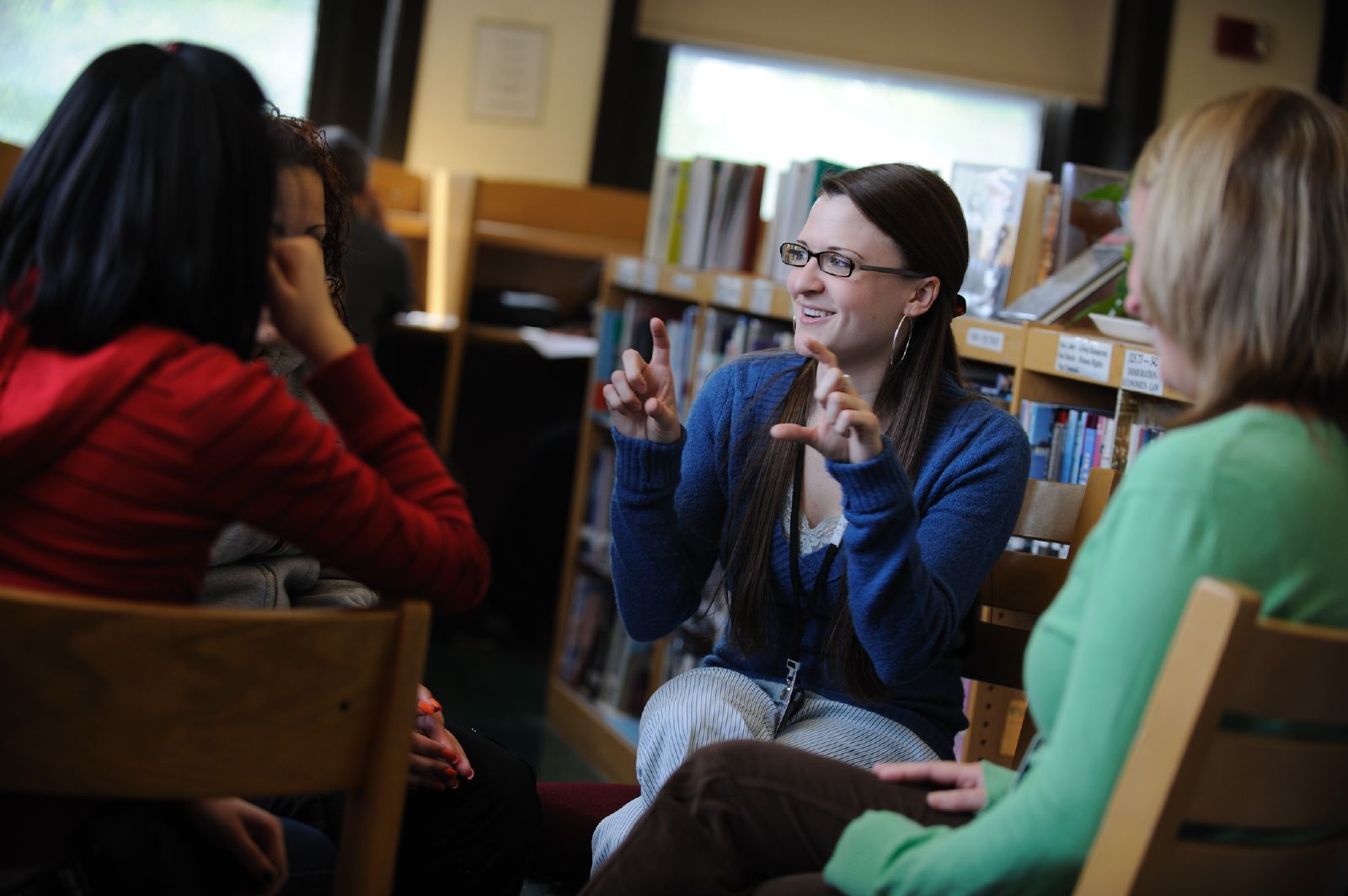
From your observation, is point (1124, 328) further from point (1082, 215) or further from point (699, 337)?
point (699, 337)

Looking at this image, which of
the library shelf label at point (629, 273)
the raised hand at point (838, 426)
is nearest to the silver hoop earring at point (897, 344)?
the raised hand at point (838, 426)

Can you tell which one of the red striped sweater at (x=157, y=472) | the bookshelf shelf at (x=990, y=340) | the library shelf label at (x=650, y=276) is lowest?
the red striped sweater at (x=157, y=472)

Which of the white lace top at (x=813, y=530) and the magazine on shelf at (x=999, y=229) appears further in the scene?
the magazine on shelf at (x=999, y=229)

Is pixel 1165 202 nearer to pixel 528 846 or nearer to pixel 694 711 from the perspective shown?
pixel 694 711

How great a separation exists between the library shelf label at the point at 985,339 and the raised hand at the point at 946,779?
1.06m

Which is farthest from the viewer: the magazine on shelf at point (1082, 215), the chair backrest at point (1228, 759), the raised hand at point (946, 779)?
the magazine on shelf at point (1082, 215)

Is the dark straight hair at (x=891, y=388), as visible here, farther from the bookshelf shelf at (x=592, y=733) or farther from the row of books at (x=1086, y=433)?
the bookshelf shelf at (x=592, y=733)

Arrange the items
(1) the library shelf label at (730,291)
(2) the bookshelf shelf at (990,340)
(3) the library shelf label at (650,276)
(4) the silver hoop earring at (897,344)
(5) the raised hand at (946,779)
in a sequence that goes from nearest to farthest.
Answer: (5) the raised hand at (946,779), (4) the silver hoop earring at (897,344), (2) the bookshelf shelf at (990,340), (1) the library shelf label at (730,291), (3) the library shelf label at (650,276)

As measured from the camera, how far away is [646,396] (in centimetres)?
150

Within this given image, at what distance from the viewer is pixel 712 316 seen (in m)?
2.86

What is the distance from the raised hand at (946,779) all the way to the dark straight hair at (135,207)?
2.32 ft

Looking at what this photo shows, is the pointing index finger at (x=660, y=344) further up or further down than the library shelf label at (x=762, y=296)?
further down

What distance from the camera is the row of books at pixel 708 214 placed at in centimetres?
299

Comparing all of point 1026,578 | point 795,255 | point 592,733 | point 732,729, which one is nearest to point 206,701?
point 732,729
